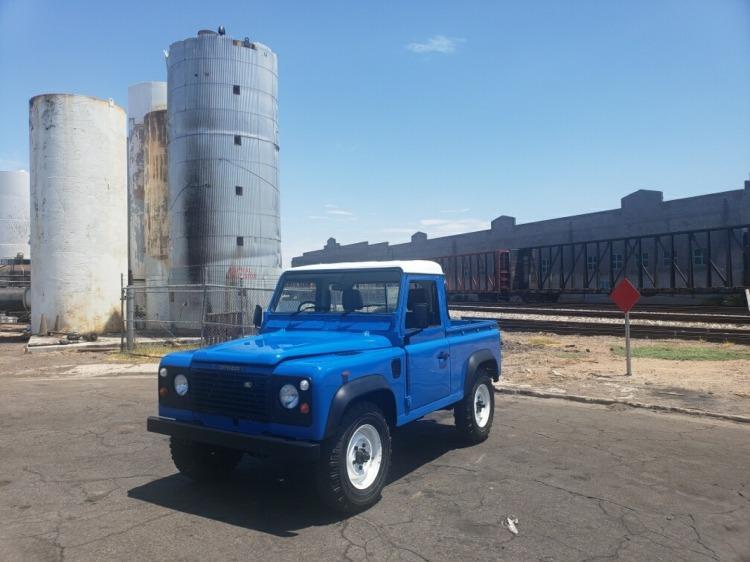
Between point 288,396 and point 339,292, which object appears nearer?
point 288,396

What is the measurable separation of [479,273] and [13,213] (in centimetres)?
4126

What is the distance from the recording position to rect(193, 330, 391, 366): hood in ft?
16.2

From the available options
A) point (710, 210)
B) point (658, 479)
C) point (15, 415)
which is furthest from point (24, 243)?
Answer: point (658, 479)

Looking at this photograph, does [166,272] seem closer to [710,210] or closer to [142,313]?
[142,313]

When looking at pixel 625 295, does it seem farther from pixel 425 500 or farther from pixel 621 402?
pixel 425 500

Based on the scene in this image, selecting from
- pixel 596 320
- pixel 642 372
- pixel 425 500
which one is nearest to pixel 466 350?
pixel 425 500

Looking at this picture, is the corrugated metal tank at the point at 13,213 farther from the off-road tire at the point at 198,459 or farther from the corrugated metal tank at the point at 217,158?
the off-road tire at the point at 198,459

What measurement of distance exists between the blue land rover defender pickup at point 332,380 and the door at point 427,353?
0.01 meters

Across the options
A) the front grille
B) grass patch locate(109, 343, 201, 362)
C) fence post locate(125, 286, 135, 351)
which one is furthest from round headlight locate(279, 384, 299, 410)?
fence post locate(125, 286, 135, 351)

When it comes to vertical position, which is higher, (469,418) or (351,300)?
(351,300)

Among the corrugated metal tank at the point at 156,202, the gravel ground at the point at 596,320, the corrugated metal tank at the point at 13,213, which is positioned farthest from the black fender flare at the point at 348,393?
the corrugated metal tank at the point at 13,213

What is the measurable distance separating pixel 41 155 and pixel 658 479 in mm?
23141

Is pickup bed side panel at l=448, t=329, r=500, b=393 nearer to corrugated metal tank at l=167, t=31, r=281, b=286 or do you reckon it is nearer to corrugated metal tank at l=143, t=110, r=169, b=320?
corrugated metal tank at l=167, t=31, r=281, b=286

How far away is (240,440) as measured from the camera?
15.5 feet
